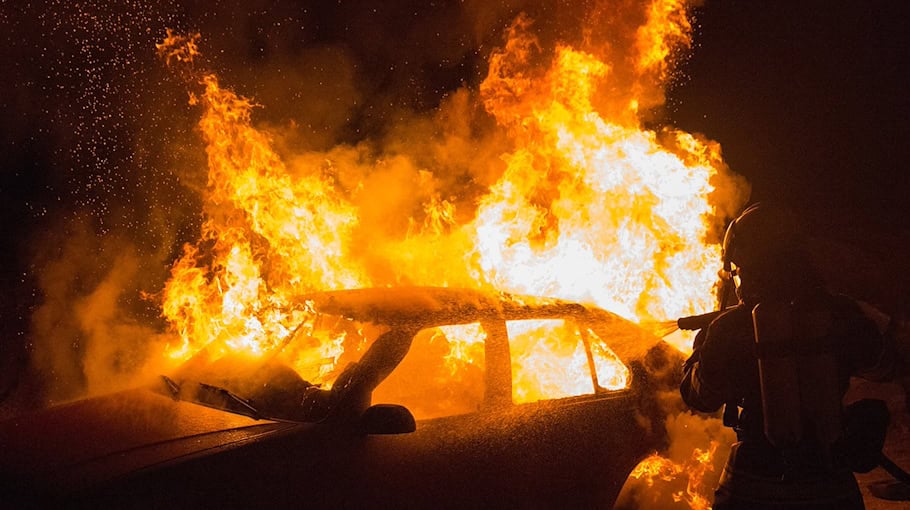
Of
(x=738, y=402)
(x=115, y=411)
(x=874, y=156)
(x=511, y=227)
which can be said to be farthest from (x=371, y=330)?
(x=874, y=156)

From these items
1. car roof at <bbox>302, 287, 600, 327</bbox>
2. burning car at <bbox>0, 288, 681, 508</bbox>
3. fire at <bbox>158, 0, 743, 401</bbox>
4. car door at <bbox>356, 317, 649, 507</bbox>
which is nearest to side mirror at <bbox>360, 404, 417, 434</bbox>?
burning car at <bbox>0, 288, 681, 508</bbox>

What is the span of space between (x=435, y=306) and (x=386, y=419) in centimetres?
94

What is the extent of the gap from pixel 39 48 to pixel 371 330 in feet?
26.9

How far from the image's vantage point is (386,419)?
323 centimetres

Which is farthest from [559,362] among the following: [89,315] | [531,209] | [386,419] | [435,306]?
[89,315]

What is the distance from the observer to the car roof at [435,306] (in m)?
3.90

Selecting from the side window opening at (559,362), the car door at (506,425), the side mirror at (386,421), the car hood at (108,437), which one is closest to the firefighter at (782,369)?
the car door at (506,425)

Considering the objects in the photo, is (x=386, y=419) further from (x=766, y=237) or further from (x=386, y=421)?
(x=766, y=237)

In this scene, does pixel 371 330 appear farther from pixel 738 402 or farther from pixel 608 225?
pixel 608 225

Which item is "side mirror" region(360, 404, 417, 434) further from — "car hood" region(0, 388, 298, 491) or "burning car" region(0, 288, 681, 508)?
"car hood" region(0, 388, 298, 491)

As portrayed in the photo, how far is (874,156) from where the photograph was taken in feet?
63.3

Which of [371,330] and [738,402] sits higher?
[371,330]

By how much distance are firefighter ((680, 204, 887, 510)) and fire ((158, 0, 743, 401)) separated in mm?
2976

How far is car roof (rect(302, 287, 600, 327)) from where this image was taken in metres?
3.90
